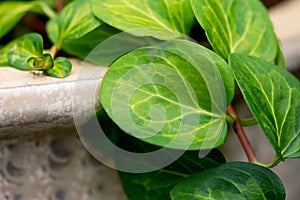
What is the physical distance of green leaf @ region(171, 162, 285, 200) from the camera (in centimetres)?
37

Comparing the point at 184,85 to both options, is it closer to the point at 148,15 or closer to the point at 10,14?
the point at 148,15

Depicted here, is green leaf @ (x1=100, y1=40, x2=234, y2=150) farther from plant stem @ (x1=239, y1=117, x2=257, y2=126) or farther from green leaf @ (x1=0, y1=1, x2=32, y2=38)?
green leaf @ (x1=0, y1=1, x2=32, y2=38)

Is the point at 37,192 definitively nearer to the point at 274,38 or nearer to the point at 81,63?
the point at 81,63

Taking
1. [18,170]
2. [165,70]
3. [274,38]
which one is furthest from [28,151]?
[274,38]

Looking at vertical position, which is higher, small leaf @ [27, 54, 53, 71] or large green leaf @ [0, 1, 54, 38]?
small leaf @ [27, 54, 53, 71]

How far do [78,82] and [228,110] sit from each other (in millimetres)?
119

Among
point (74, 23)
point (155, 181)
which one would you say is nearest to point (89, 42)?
point (74, 23)

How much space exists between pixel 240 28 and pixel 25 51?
18cm

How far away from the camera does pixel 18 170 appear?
417 millimetres

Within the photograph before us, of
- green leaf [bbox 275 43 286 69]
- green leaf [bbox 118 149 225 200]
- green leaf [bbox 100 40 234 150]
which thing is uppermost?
green leaf [bbox 100 40 234 150]

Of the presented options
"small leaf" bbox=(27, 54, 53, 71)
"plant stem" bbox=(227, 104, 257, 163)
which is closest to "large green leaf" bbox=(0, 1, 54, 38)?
"small leaf" bbox=(27, 54, 53, 71)

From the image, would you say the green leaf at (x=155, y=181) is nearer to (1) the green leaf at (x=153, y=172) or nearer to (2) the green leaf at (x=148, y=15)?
(1) the green leaf at (x=153, y=172)

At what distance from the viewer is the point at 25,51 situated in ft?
1.46

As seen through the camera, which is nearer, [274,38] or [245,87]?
[245,87]
